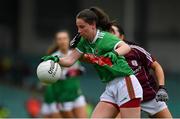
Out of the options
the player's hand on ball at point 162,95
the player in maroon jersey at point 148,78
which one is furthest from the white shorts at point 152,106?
the player's hand on ball at point 162,95

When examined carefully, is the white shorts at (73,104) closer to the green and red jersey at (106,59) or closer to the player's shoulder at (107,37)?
the green and red jersey at (106,59)

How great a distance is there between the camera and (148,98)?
302 inches

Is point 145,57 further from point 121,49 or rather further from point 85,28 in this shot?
point 85,28

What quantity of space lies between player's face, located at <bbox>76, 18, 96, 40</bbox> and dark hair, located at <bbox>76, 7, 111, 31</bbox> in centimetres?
3

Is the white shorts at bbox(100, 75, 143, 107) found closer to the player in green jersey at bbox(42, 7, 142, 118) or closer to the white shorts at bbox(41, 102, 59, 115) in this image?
the player in green jersey at bbox(42, 7, 142, 118)

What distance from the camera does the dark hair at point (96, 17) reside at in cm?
683

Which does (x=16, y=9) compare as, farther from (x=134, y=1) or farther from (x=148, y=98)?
(x=148, y=98)

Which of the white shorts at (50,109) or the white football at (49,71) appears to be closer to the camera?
the white football at (49,71)

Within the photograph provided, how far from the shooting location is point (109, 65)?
267 inches

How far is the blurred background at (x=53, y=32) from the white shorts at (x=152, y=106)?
24.2 feet

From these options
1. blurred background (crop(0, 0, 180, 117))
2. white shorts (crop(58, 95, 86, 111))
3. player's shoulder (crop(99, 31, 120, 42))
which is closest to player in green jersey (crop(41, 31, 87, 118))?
white shorts (crop(58, 95, 86, 111))

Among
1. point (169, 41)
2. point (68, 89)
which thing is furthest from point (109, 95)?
point (169, 41)

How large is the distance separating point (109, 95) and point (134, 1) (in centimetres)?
982

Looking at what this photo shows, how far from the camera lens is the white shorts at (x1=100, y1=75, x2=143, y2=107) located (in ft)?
22.7
